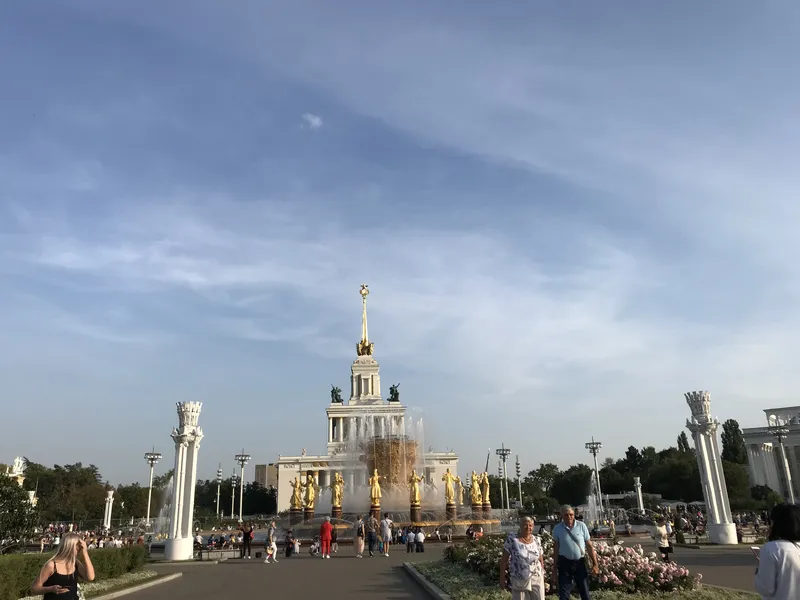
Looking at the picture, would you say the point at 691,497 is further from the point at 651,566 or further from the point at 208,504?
the point at 208,504

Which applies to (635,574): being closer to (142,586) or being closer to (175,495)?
(142,586)

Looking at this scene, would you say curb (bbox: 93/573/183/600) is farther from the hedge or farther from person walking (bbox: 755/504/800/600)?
person walking (bbox: 755/504/800/600)

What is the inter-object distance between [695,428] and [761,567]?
80.4 ft

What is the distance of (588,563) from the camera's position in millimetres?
9086

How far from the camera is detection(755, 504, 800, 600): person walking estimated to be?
466 cm

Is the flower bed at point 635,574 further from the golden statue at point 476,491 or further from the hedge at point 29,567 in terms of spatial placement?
the golden statue at point 476,491

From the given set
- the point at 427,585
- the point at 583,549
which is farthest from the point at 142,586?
the point at 583,549

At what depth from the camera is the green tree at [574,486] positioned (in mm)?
84500

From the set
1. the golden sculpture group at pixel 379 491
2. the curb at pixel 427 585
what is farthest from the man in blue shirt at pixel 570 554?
the golden sculpture group at pixel 379 491

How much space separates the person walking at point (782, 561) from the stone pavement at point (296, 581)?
9.75 metres

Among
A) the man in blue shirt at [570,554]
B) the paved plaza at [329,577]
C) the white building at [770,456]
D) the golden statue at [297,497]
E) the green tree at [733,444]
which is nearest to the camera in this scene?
the man in blue shirt at [570,554]

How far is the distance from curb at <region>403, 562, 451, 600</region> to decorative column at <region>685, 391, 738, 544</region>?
14.6 meters

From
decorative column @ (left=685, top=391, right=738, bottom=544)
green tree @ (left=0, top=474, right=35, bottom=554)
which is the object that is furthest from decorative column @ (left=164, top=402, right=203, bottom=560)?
decorative column @ (left=685, top=391, right=738, bottom=544)

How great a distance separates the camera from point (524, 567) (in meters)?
8.05
